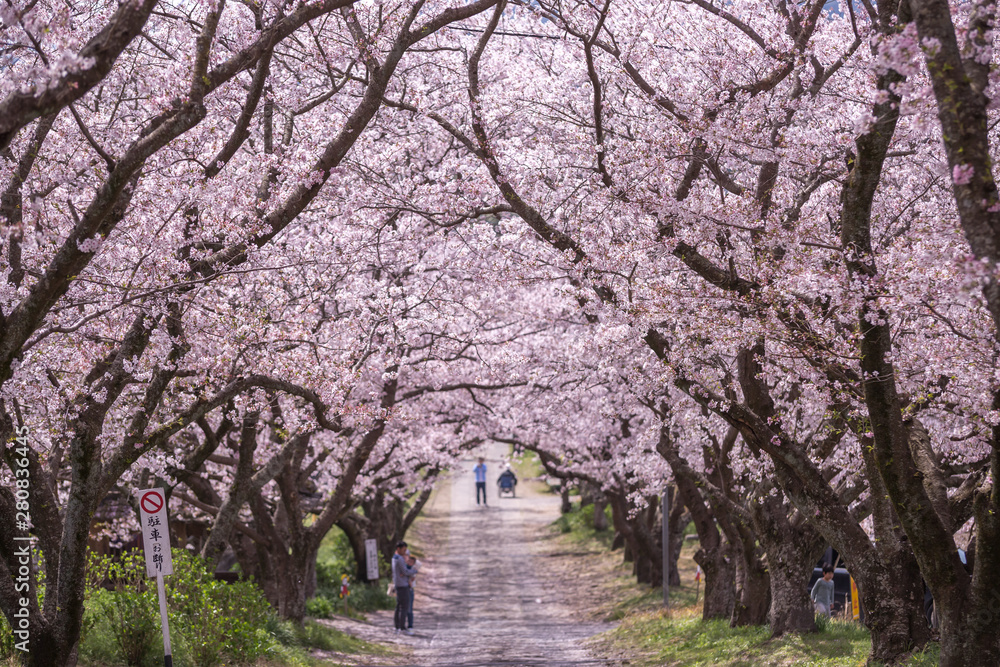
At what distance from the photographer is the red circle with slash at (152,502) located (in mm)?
9703

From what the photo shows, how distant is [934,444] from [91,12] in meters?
11.0

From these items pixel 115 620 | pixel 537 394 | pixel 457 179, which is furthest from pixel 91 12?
pixel 537 394

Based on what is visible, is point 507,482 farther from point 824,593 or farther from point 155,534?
point 155,534

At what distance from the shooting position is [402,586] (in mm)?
20141

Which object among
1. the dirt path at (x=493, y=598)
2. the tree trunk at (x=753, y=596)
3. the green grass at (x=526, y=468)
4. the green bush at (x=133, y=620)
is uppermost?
the green grass at (x=526, y=468)

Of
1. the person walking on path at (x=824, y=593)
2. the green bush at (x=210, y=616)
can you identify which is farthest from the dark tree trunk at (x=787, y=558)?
the green bush at (x=210, y=616)

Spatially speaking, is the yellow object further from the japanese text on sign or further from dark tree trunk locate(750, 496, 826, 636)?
the japanese text on sign

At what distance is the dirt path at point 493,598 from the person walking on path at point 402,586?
0.39 meters

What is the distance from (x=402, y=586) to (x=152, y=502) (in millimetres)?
11095

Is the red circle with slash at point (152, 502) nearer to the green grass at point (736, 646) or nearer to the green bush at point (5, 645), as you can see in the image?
the green bush at point (5, 645)

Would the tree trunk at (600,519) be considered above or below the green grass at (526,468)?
below

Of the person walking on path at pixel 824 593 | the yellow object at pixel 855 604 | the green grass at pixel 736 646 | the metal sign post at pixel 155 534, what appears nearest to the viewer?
the metal sign post at pixel 155 534

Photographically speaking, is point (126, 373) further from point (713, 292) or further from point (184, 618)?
point (713, 292)

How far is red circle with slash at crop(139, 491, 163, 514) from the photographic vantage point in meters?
9.70
